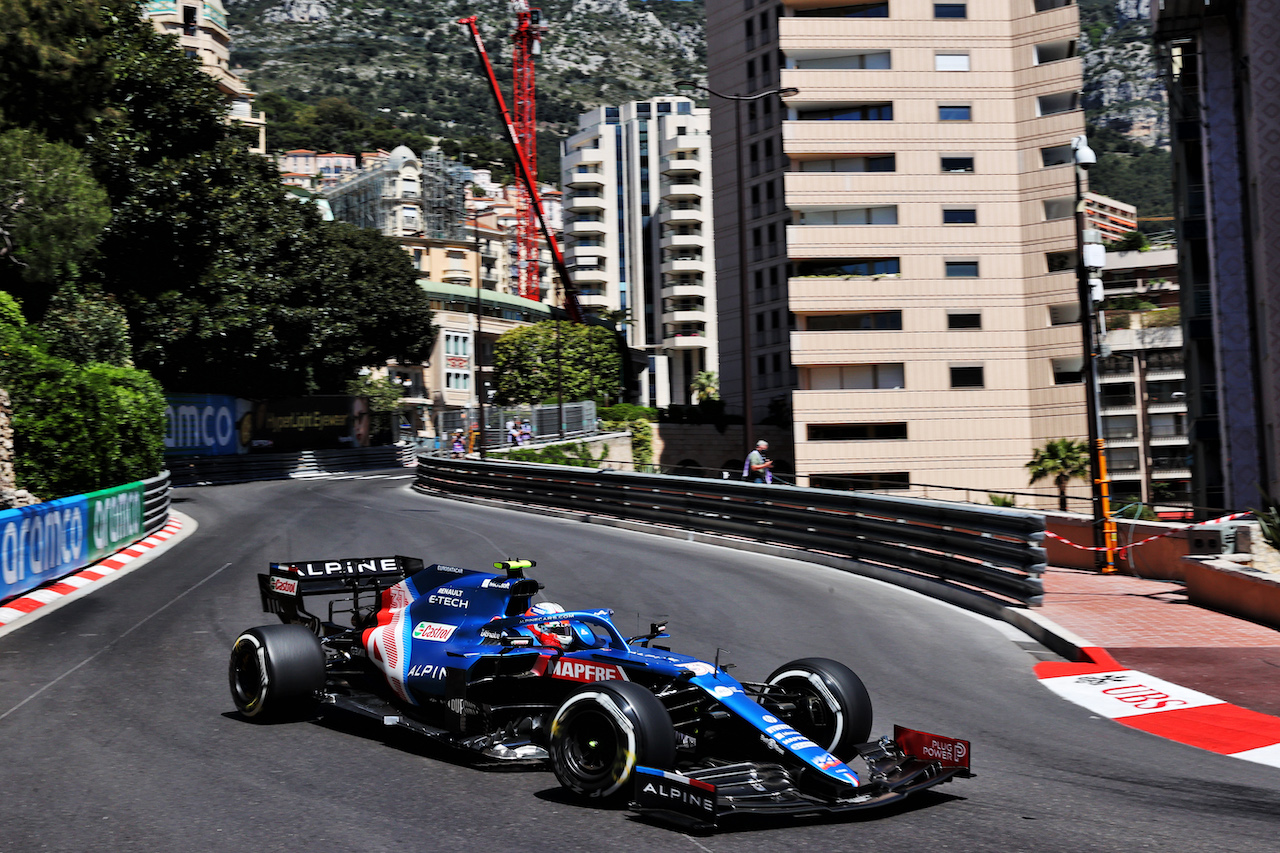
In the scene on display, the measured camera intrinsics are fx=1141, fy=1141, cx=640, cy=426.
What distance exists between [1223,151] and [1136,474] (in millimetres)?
47731

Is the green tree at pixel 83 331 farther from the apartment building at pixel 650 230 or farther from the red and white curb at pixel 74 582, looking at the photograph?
the apartment building at pixel 650 230

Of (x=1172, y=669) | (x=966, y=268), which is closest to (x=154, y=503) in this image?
(x=1172, y=669)

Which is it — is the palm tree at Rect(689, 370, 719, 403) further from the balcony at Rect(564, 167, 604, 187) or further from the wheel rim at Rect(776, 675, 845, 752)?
the wheel rim at Rect(776, 675, 845, 752)

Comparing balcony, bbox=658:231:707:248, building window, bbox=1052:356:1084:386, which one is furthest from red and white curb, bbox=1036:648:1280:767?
balcony, bbox=658:231:707:248

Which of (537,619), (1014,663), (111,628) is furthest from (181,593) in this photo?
(1014,663)

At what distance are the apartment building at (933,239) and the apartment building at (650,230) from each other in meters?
45.5

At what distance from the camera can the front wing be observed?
18.5ft

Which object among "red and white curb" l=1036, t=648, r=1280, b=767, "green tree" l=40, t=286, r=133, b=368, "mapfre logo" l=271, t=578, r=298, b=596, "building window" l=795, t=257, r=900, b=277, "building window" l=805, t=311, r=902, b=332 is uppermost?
"building window" l=795, t=257, r=900, b=277

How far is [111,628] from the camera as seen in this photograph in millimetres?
12352

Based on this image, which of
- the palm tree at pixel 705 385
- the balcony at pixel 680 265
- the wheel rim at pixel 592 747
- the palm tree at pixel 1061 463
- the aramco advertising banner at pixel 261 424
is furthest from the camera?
the balcony at pixel 680 265

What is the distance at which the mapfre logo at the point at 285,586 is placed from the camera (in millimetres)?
9305

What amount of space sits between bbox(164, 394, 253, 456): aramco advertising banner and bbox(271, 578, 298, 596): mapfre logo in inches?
1504

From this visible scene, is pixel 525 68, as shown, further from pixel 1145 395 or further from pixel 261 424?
pixel 261 424

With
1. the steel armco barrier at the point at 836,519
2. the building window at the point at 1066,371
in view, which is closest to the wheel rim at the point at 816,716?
the steel armco barrier at the point at 836,519
